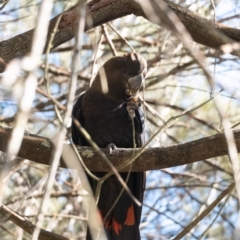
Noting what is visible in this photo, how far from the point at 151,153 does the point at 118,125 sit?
877 mm

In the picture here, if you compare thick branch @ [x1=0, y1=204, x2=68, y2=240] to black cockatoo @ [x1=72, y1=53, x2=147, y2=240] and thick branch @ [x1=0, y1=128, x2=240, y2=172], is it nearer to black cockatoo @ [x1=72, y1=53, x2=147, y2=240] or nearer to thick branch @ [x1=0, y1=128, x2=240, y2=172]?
thick branch @ [x1=0, y1=128, x2=240, y2=172]

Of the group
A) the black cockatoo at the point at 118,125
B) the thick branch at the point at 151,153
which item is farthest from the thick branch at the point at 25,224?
the black cockatoo at the point at 118,125

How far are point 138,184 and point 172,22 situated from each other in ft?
6.75

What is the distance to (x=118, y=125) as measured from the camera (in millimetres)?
3314

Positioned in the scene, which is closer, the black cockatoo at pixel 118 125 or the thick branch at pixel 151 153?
the thick branch at pixel 151 153

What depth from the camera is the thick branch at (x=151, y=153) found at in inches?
92.0

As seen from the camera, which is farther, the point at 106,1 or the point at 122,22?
the point at 122,22

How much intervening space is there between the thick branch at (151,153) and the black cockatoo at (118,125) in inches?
22.8

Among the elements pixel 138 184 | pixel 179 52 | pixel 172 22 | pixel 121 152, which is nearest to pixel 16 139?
pixel 172 22

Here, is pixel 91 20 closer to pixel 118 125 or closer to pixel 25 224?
pixel 118 125

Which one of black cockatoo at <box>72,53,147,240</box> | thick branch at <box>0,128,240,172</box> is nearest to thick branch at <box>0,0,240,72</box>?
thick branch at <box>0,128,240,172</box>

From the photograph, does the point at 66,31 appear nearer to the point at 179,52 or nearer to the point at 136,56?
the point at 136,56

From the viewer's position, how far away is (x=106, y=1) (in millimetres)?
2645

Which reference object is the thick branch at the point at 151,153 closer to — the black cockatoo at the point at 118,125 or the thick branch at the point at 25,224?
the thick branch at the point at 25,224
